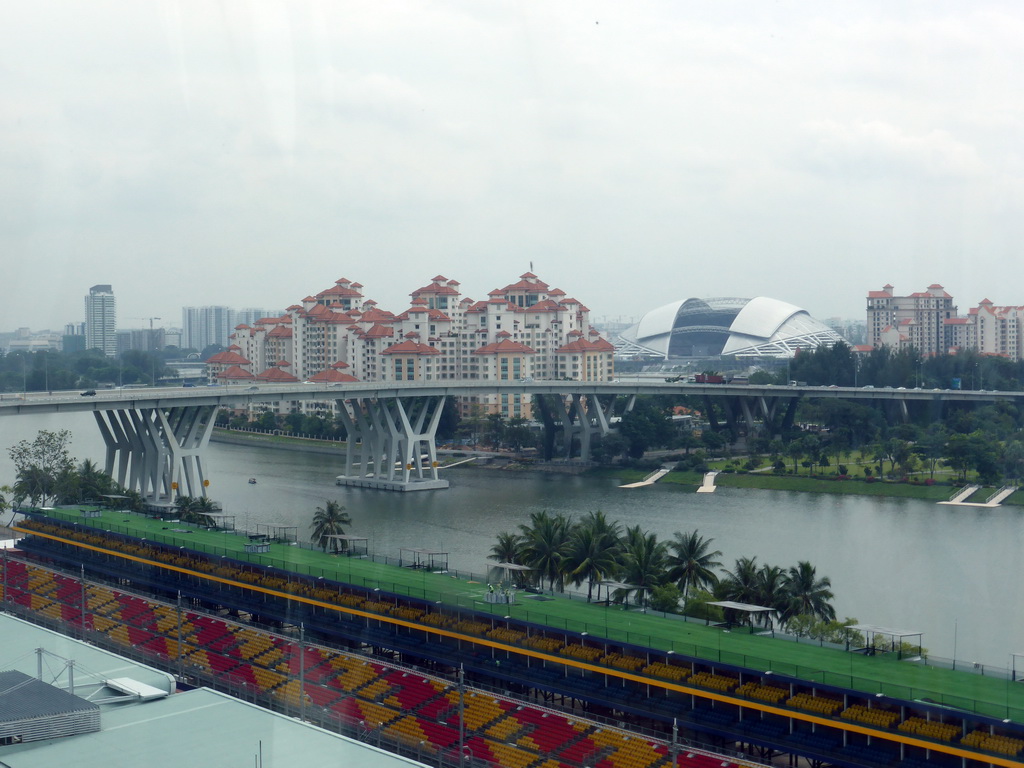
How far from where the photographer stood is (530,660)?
614 centimetres

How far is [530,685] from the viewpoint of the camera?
5.97 m

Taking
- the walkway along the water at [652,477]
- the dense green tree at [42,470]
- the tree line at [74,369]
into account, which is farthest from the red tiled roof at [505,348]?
the dense green tree at [42,470]

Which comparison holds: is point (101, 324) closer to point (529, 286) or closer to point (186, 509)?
point (529, 286)

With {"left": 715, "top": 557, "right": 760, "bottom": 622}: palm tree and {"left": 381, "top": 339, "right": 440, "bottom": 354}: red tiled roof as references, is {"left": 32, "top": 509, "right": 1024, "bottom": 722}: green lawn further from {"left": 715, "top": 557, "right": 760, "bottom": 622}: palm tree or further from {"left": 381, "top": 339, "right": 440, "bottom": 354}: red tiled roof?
{"left": 381, "top": 339, "right": 440, "bottom": 354}: red tiled roof

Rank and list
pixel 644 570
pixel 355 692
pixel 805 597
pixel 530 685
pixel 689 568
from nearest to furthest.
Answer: pixel 530 685, pixel 355 692, pixel 805 597, pixel 644 570, pixel 689 568

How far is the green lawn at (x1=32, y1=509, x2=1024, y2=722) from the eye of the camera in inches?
194

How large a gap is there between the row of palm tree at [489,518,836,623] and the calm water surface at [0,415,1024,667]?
2.83 feet

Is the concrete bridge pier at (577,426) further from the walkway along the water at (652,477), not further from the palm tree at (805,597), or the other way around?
the palm tree at (805,597)

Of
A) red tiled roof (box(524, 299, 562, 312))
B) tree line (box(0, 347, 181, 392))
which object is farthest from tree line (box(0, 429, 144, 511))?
red tiled roof (box(524, 299, 562, 312))

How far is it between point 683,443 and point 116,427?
7.93m

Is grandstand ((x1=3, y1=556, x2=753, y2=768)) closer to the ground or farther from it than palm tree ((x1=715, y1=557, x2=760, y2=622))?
closer to the ground

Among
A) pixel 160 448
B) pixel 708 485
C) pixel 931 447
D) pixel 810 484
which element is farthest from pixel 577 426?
pixel 160 448

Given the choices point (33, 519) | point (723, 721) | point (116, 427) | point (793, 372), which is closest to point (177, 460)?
point (116, 427)

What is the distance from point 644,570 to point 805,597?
96 centimetres
